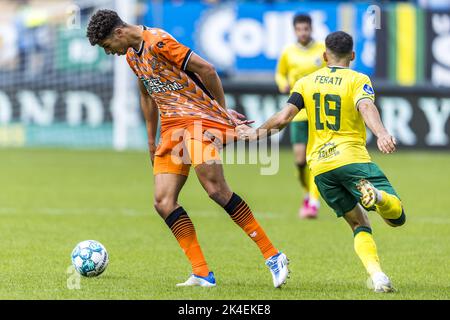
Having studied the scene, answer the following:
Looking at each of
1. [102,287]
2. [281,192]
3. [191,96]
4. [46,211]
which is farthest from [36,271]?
[281,192]

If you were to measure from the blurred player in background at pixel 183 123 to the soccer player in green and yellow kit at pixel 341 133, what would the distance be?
0.99ft

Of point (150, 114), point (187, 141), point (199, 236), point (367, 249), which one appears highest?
point (150, 114)

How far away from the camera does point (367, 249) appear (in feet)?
24.1

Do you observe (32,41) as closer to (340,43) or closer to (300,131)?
(300,131)

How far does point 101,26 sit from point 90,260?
185 centimetres

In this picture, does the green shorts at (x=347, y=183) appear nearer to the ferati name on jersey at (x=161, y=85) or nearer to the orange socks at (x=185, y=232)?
the orange socks at (x=185, y=232)

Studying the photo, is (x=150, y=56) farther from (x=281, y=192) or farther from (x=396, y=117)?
A: (x=396, y=117)

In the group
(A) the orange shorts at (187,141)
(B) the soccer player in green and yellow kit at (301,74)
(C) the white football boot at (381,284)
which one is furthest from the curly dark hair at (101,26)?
(B) the soccer player in green and yellow kit at (301,74)

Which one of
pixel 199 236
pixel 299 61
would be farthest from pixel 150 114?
pixel 299 61

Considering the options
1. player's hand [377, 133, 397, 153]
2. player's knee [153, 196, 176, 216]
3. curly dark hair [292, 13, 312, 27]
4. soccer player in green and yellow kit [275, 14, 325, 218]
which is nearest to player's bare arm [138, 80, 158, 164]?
player's knee [153, 196, 176, 216]

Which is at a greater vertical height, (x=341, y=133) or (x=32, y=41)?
(x=32, y=41)

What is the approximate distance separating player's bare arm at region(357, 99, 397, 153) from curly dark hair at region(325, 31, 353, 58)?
47 centimetres

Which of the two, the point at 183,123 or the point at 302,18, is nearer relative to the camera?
the point at 183,123
